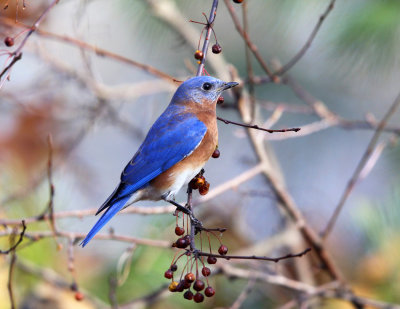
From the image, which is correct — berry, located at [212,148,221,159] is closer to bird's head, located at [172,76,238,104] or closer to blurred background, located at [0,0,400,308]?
bird's head, located at [172,76,238,104]

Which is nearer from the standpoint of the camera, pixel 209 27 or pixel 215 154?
pixel 209 27

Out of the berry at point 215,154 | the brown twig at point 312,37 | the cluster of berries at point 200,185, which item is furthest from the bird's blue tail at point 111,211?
the brown twig at point 312,37

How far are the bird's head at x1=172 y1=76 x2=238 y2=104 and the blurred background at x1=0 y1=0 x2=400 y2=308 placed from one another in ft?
1.47

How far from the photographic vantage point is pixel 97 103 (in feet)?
14.0

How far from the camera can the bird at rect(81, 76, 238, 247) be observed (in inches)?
116

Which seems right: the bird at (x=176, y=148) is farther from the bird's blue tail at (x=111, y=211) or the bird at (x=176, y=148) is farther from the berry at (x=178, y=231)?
the berry at (x=178, y=231)

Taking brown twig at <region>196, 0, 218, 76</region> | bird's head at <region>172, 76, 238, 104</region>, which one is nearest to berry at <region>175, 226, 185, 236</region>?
brown twig at <region>196, 0, 218, 76</region>

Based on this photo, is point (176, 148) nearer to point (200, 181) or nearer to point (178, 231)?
point (200, 181)

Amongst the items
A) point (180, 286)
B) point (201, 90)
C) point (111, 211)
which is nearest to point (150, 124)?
point (201, 90)

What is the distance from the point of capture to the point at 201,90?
312 centimetres

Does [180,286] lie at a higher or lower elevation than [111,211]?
lower

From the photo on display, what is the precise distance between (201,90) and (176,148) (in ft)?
1.12

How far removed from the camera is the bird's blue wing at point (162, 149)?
9.74 ft

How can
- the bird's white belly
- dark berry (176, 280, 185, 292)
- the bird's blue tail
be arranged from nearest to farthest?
1. dark berry (176, 280, 185, 292)
2. the bird's blue tail
3. the bird's white belly
